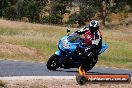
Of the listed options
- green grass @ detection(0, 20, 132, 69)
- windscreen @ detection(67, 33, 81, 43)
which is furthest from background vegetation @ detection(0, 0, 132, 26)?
windscreen @ detection(67, 33, 81, 43)

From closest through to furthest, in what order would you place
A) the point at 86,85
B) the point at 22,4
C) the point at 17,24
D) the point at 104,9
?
the point at 86,85 → the point at 17,24 → the point at 22,4 → the point at 104,9

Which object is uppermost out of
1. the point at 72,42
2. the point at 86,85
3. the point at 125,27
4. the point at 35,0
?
the point at 72,42

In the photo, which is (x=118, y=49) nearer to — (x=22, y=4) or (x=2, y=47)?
A: (x=2, y=47)

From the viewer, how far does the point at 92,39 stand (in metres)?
15.6

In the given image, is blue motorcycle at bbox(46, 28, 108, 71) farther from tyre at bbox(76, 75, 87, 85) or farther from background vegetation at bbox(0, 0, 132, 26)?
background vegetation at bbox(0, 0, 132, 26)

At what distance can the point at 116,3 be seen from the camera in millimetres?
80625

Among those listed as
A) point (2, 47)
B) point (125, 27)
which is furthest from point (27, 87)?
point (125, 27)

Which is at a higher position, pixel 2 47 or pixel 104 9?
pixel 2 47

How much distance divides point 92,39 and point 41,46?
600 inches

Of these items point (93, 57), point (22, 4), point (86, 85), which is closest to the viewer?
point (86, 85)

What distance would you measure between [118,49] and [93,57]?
63.4 ft

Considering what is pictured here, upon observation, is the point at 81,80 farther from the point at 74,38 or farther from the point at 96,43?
the point at 74,38

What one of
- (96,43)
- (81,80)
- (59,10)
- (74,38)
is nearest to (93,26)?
(96,43)

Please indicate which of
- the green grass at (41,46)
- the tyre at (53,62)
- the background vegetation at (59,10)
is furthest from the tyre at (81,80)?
the background vegetation at (59,10)
